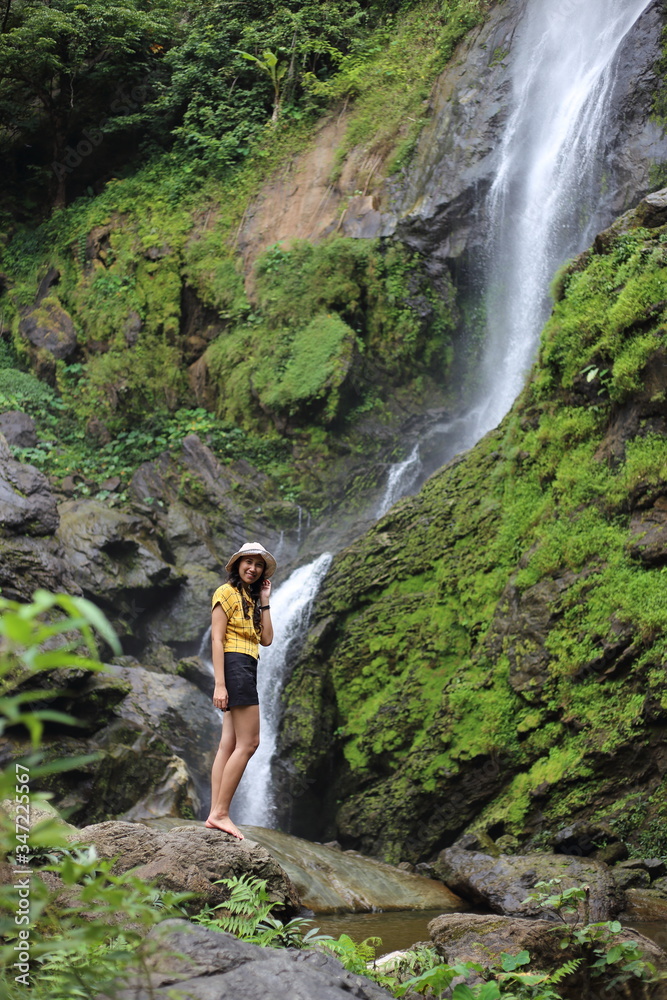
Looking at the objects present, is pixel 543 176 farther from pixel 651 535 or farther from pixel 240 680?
pixel 240 680

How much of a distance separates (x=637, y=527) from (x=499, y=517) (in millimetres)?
1833

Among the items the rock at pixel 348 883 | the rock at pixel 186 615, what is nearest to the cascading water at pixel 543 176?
the rock at pixel 186 615

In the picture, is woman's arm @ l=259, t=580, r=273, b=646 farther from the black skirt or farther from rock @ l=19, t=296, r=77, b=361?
rock @ l=19, t=296, r=77, b=361

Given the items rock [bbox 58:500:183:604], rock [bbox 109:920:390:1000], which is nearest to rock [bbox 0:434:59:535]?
rock [bbox 58:500:183:604]

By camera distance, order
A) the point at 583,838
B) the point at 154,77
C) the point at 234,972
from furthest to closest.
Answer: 1. the point at 154,77
2. the point at 583,838
3. the point at 234,972

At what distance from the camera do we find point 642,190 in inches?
477

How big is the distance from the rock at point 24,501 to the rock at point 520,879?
6479 millimetres

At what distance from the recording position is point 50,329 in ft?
58.6

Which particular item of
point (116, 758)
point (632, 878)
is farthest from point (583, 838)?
point (116, 758)

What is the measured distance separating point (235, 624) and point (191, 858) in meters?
1.39

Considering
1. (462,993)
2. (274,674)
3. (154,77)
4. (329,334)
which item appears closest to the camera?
A: (462,993)

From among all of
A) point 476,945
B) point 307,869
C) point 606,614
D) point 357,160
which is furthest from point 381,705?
point 357,160

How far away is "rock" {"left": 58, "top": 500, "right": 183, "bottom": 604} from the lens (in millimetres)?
13391

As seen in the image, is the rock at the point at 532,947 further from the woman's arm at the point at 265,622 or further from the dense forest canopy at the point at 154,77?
the dense forest canopy at the point at 154,77
